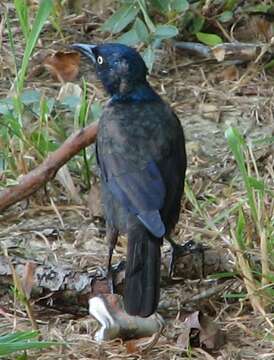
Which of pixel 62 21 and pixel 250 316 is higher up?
pixel 62 21

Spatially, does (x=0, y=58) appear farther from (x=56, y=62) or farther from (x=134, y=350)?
(x=134, y=350)

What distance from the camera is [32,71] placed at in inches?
256

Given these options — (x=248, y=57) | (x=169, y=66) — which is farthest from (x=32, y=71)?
(x=248, y=57)

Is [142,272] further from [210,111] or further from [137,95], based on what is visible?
[210,111]

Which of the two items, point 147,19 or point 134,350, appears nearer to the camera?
point 134,350

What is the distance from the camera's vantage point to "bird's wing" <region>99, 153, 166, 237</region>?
14.6ft

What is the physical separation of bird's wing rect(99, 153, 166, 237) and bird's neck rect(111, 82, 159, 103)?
15.4 inches

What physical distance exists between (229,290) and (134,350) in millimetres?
536

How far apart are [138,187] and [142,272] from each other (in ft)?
1.35

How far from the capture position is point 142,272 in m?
4.32

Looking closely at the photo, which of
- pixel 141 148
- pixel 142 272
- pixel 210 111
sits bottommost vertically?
pixel 210 111

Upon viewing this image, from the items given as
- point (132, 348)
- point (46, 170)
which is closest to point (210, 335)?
point (132, 348)

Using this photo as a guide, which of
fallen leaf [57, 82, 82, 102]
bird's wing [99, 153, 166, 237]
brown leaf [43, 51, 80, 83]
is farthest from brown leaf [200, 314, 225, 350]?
brown leaf [43, 51, 80, 83]

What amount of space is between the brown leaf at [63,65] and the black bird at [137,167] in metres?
1.12
